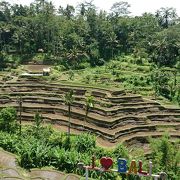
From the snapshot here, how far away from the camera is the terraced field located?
41.8m

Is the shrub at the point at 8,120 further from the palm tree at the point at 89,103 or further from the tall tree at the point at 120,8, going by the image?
the tall tree at the point at 120,8

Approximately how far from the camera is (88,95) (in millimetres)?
49312

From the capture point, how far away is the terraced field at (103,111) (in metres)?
41.8

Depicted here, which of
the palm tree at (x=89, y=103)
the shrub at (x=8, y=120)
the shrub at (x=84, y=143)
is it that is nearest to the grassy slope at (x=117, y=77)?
the palm tree at (x=89, y=103)

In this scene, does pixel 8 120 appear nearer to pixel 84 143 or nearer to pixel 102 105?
pixel 84 143

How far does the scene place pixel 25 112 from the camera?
46.0 meters

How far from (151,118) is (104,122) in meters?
6.56

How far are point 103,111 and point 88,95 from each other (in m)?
5.54

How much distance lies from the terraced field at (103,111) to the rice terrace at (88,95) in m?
0.12

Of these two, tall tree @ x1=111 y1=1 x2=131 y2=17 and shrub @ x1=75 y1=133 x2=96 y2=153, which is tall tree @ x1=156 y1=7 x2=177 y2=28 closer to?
tall tree @ x1=111 y1=1 x2=131 y2=17

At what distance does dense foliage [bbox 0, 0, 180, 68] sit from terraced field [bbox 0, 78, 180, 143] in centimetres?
1825

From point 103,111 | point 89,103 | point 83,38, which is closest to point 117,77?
point 103,111

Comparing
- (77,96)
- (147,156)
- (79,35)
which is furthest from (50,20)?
(147,156)

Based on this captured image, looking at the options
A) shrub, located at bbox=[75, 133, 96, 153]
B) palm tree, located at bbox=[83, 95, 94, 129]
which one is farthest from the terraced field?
shrub, located at bbox=[75, 133, 96, 153]
